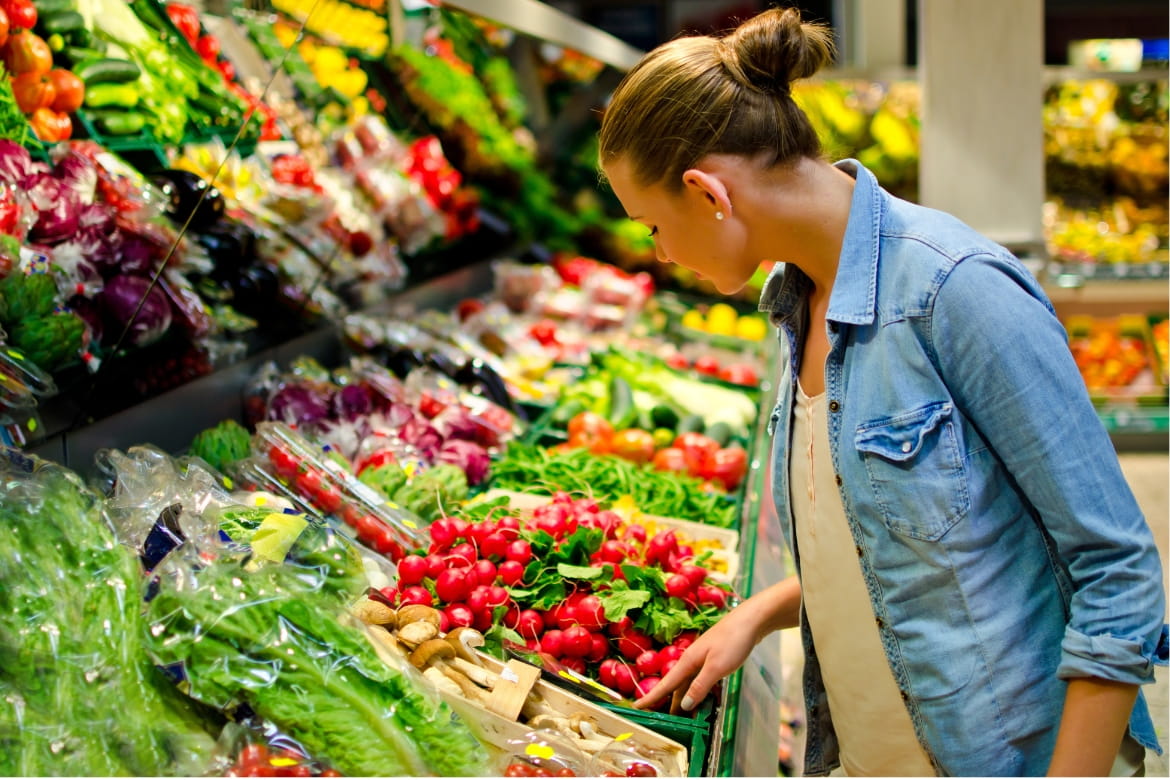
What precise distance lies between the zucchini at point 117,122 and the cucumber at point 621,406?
205cm

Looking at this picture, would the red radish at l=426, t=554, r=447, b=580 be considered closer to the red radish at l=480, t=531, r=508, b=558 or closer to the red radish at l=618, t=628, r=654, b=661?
the red radish at l=480, t=531, r=508, b=558

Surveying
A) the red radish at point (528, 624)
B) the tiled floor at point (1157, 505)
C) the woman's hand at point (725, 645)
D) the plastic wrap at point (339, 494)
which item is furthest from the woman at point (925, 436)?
the tiled floor at point (1157, 505)

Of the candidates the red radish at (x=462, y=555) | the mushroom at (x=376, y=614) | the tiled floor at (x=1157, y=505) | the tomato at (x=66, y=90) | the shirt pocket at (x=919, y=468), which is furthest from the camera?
the tiled floor at (x=1157, y=505)

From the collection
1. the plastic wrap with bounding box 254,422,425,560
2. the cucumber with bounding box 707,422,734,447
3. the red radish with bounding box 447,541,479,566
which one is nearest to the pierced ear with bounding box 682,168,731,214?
the red radish with bounding box 447,541,479,566

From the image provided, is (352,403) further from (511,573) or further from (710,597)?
(710,597)

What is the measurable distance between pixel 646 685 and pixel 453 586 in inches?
18.2

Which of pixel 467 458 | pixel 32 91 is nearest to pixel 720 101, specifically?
pixel 467 458

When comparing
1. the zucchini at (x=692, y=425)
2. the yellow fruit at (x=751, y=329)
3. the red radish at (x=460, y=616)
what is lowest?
the yellow fruit at (x=751, y=329)

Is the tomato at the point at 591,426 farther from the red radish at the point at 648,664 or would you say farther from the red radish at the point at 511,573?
the red radish at the point at 648,664

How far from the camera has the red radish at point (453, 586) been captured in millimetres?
2205

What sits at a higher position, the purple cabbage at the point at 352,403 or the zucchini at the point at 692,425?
the purple cabbage at the point at 352,403

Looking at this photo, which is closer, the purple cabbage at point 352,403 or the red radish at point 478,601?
the red radish at point 478,601

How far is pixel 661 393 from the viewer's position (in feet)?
15.2

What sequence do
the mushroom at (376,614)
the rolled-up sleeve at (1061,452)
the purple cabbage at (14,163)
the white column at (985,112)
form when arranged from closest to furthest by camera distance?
the rolled-up sleeve at (1061,452)
the mushroom at (376,614)
the purple cabbage at (14,163)
the white column at (985,112)
